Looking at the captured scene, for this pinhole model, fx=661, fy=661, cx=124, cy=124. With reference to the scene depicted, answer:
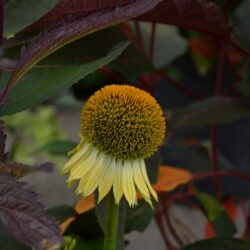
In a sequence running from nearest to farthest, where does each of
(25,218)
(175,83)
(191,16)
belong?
(25,218), (191,16), (175,83)

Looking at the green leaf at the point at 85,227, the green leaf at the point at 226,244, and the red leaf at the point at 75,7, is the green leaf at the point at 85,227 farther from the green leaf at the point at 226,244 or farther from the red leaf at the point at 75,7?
the red leaf at the point at 75,7

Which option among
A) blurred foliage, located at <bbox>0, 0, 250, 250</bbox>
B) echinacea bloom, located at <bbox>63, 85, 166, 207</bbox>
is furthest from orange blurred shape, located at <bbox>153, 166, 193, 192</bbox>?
echinacea bloom, located at <bbox>63, 85, 166, 207</bbox>

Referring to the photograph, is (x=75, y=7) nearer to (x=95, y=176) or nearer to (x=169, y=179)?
(x=95, y=176)

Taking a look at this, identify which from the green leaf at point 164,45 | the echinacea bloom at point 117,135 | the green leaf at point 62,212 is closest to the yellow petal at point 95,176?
the echinacea bloom at point 117,135

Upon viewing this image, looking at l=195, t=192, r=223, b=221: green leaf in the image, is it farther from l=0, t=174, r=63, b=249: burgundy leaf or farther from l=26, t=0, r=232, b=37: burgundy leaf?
l=0, t=174, r=63, b=249: burgundy leaf

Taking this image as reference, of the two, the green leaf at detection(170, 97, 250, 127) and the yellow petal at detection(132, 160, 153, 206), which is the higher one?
the yellow petal at detection(132, 160, 153, 206)

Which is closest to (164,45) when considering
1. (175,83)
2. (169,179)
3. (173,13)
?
(175,83)
